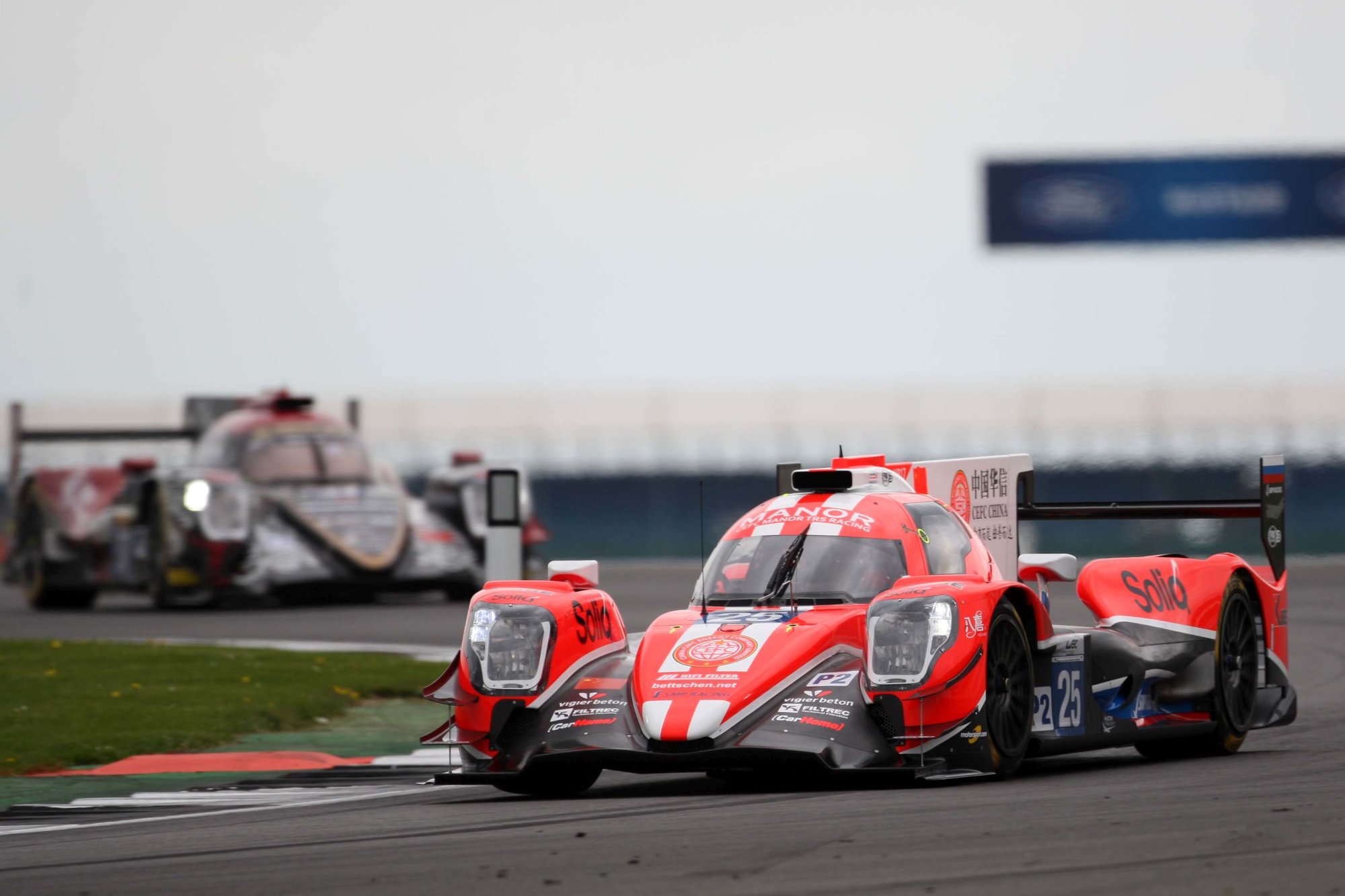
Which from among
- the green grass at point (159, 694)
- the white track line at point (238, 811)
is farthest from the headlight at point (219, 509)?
the white track line at point (238, 811)

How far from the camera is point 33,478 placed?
2548 centimetres

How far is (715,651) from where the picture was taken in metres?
8.73

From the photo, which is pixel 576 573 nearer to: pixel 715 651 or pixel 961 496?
pixel 715 651

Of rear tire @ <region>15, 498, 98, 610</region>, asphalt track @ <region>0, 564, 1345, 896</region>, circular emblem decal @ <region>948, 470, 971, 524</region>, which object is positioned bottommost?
rear tire @ <region>15, 498, 98, 610</region>

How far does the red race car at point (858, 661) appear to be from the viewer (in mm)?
8430

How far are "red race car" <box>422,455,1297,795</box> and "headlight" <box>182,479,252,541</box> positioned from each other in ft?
44.1

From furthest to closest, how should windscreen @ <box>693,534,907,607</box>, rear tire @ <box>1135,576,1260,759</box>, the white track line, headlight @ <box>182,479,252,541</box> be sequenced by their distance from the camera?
1. headlight @ <box>182,479,252,541</box>
2. rear tire @ <box>1135,576,1260,759</box>
3. windscreen @ <box>693,534,907,607</box>
4. the white track line

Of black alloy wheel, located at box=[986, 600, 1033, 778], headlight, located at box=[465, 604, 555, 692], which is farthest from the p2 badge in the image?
headlight, located at box=[465, 604, 555, 692]

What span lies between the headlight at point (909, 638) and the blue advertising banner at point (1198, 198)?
2636 cm

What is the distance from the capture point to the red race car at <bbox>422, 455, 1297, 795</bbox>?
27.7 feet

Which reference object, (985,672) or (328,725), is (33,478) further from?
(985,672)

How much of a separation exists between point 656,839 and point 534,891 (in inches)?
41.6

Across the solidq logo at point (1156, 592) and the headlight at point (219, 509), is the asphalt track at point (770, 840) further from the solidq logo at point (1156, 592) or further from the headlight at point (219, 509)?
the headlight at point (219, 509)

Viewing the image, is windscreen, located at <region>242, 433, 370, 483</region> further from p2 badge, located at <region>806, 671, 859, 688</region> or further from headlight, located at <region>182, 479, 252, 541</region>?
p2 badge, located at <region>806, 671, 859, 688</region>
